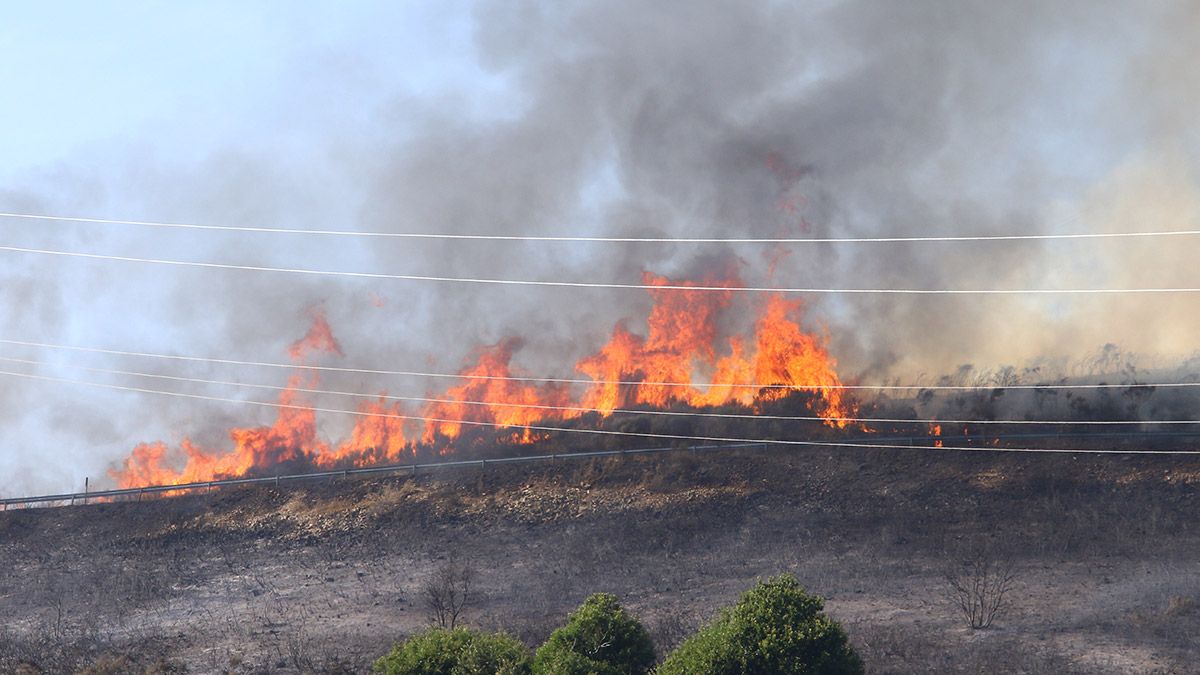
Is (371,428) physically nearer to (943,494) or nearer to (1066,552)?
(943,494)

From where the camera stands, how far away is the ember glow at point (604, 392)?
42.3m

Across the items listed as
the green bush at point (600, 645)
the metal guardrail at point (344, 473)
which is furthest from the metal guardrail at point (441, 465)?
the green bush at point (600, 645)

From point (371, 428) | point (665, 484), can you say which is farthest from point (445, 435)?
→ point (665, 484)

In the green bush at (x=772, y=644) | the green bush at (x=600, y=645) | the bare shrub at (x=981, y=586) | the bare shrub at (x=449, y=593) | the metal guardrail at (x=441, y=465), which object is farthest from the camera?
the metal guardrail at (x=441, y=465)

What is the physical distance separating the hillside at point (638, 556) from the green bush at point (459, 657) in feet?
17.8

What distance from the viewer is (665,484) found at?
36.2 metres

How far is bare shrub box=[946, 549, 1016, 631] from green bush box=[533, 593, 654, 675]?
876 centimetres

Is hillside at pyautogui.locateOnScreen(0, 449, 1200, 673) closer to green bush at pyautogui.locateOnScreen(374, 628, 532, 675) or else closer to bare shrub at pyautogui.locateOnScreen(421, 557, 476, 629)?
bare shrub at pyautogui.locateOnScreen(421, 557, 476, 629)

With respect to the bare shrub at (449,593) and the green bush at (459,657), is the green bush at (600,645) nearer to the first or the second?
the green bush at (459,657)

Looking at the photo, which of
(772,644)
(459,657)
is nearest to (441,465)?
(459,657)

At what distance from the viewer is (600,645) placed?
20594 mm

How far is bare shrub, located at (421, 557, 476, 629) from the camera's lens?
28078 mm

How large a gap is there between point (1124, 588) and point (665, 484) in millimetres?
14218

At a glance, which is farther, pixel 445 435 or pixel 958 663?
pixel 445 435
